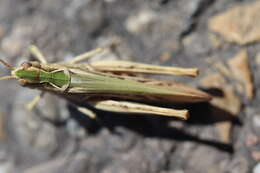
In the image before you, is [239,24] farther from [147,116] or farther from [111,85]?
[111,85]

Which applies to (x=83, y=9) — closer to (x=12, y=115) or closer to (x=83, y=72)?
(x=83, y=72)

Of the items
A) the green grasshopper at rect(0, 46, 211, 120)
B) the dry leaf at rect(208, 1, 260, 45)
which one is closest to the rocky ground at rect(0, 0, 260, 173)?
the dry leaf at rect(208, 1, 260, 45)

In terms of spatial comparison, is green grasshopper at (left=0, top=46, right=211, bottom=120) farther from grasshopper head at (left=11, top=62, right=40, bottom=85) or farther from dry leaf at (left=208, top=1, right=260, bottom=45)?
dry leaf at (left=208, top=1, right=260, bottom=45)

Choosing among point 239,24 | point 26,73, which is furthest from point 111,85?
point 239,24

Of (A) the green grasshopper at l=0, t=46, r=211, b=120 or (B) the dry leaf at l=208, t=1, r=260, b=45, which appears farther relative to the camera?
(B) the dry leaf at l=208, t=1, r=260, b=45

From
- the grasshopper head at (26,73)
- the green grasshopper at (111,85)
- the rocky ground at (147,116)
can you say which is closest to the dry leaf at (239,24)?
the rocky ground at (147,116)

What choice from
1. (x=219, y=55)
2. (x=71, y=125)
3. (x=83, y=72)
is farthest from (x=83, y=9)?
(x=219, y=55)

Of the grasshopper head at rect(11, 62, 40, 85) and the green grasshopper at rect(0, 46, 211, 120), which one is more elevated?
the grasshopper head at rect(11, 62, 40, 85)
